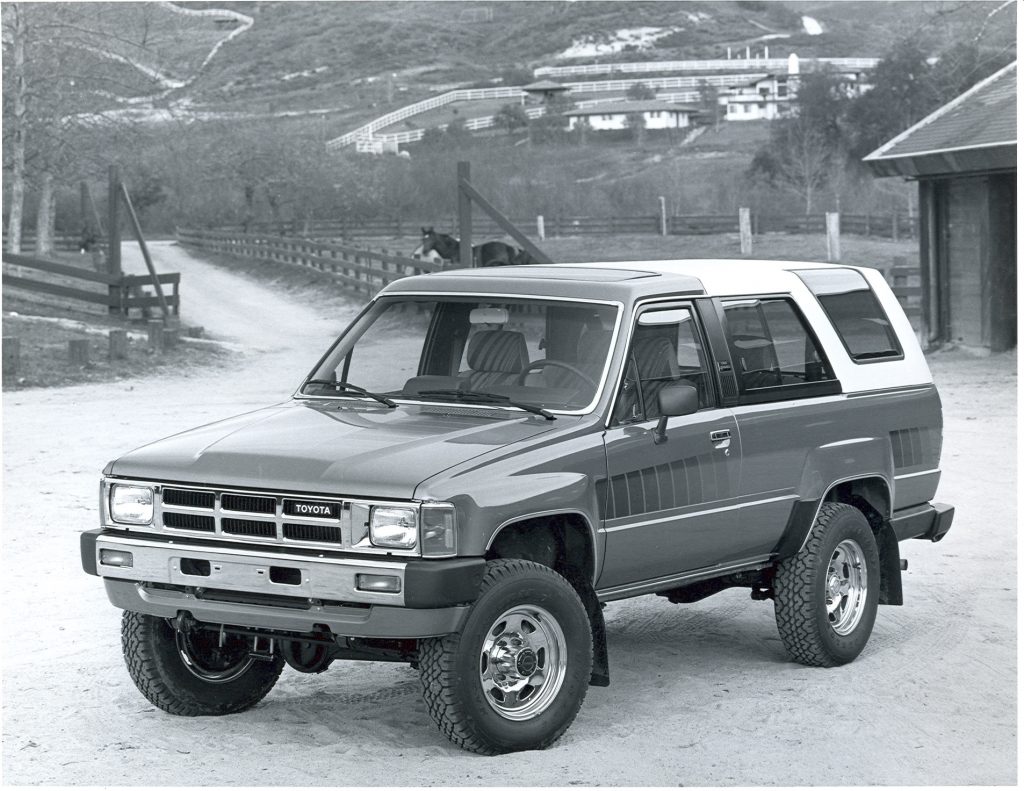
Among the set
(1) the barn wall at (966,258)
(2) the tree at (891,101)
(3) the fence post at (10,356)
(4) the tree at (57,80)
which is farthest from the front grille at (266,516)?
(2) the tree at (891,101)

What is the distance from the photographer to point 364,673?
25.2ft

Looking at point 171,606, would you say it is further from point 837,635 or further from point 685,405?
point 837,635

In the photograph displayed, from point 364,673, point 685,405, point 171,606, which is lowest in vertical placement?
point 364,673

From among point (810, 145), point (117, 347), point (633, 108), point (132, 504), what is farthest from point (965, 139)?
point (633, 108)

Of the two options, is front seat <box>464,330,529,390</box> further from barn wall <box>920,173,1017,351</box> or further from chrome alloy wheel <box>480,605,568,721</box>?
barn wall <box>920,173,1017,351</box>

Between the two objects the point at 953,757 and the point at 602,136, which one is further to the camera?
the point at 602,136

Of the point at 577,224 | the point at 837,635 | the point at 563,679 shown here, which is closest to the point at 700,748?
the point at 563,679

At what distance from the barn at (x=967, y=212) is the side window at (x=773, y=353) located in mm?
14973

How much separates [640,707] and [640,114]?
125513 mm

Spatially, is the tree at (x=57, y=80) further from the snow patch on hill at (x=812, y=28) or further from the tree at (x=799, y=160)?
the snow patch on hill at (x=812, y=28)

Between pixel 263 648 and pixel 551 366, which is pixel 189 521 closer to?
pixel 263 648

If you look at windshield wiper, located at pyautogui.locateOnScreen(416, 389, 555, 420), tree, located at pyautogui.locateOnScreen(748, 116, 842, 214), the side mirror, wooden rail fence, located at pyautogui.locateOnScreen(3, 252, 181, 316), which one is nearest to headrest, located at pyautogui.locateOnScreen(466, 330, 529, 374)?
windshield wiper, located at pyautogui.locateOnScreen(416, 389, 555, 420)

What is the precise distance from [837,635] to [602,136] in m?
118

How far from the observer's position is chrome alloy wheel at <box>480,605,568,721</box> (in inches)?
238
